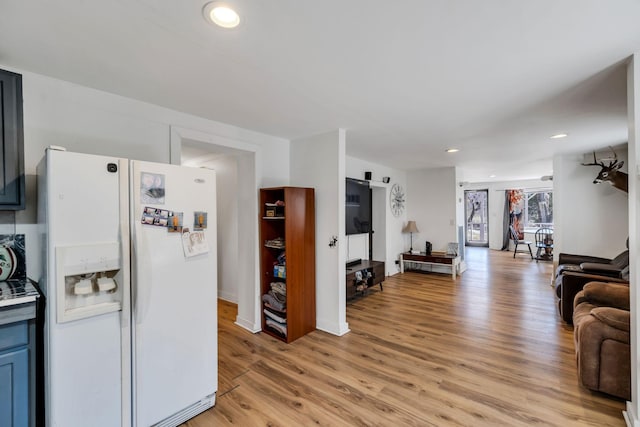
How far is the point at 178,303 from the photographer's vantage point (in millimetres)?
1841

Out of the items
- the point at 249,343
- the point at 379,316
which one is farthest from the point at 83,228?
the point at 379,316

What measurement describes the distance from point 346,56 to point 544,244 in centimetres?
885

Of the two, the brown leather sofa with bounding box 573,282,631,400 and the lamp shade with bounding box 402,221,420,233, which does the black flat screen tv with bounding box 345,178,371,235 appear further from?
the brown leather sofa with bounding box 573,282,631,400

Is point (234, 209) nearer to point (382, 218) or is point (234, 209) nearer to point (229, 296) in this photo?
point (229, 296)

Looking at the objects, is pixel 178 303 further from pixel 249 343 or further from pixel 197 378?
pixel 249 343

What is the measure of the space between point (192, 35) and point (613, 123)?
420 centimetres

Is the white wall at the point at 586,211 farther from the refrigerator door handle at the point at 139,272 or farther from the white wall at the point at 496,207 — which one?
the refrigerator door handle at the point at 139,272

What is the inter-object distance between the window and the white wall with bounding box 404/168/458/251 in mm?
5072

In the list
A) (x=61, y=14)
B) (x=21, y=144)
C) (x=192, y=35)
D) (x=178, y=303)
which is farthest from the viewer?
(x=178, y=303)

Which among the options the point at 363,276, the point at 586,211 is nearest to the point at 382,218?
the point at 363,276

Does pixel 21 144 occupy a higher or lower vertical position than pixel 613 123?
lower

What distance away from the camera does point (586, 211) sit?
15.4ft

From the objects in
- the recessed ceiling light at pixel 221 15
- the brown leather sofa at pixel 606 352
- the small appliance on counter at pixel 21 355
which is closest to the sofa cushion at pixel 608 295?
the brown leather sofa at pixel 606 352

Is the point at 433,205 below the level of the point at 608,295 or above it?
above
